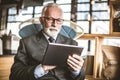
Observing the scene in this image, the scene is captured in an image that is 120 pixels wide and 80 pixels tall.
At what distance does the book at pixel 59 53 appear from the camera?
5.65 ft

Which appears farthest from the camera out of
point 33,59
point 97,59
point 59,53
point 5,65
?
point 5,65

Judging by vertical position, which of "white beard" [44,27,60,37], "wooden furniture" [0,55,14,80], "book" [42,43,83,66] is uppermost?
"white beard" [44,27,60,37]

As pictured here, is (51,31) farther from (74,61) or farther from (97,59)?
(97,59)

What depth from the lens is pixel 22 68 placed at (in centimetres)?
197

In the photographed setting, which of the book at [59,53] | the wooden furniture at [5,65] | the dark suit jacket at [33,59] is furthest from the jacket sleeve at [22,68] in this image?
the wooden furniture at [5,65]

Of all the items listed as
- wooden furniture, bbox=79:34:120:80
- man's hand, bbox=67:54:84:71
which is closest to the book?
man's hand, bbox=67:54:84:71

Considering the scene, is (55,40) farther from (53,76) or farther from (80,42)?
(80,42)

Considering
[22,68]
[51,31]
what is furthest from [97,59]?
[22,68]

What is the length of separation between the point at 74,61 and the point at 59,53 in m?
0.13

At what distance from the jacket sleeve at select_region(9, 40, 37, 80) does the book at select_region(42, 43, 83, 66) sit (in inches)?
7.6

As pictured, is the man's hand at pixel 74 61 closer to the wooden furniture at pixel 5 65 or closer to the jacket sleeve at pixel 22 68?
Result: the jacket sleeve at pixel 22 68

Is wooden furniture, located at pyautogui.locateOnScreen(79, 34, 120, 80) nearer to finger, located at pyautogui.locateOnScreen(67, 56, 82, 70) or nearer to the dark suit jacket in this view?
the dark suit jacket

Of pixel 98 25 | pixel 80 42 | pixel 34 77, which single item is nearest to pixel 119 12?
pixel 98 25

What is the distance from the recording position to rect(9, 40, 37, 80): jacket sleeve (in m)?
1.92
